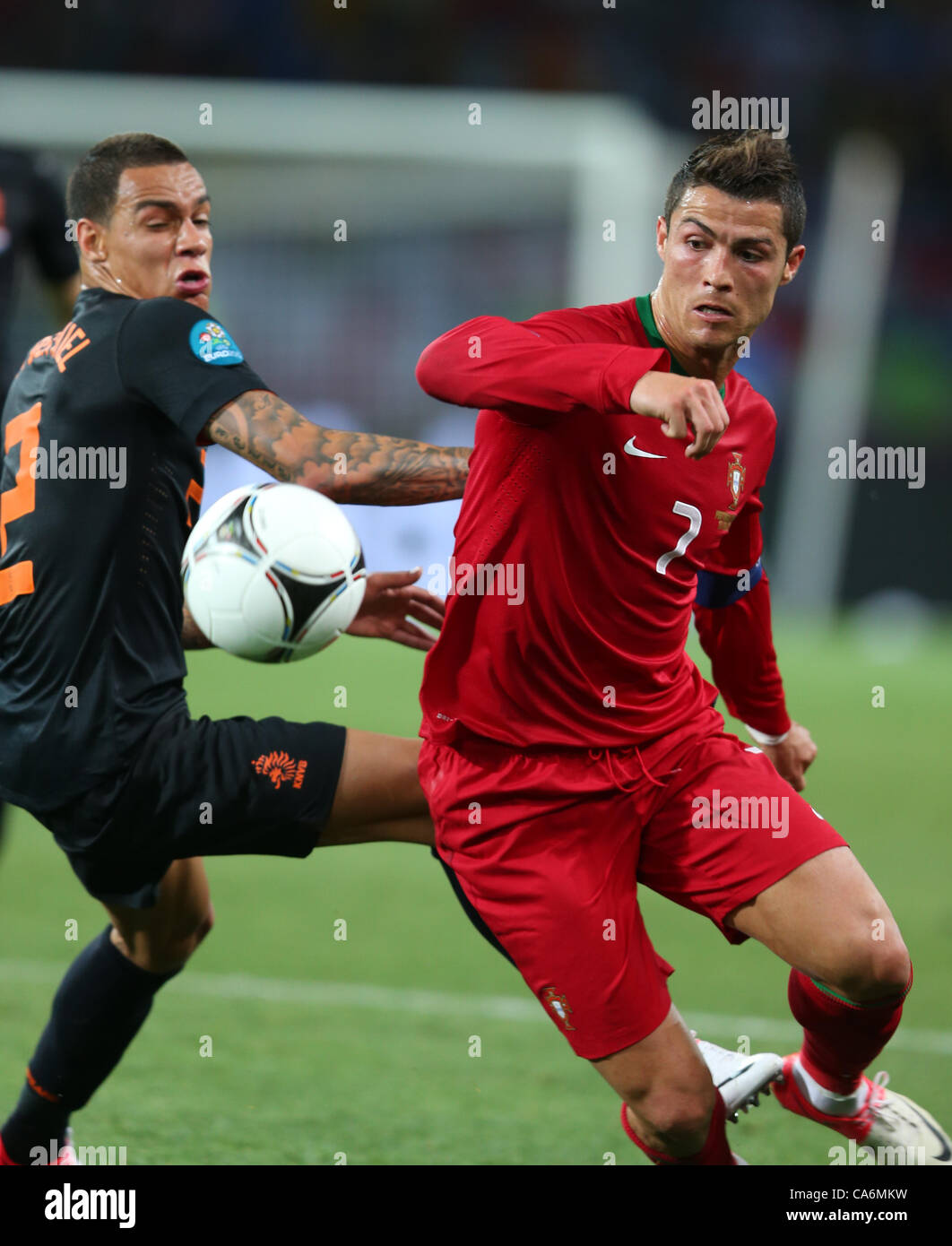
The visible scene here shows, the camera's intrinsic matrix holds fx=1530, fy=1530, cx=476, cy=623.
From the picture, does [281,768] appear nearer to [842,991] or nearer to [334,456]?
[334,456]

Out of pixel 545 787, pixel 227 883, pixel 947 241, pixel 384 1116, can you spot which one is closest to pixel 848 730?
pixel 227 883

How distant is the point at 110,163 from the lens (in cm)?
347

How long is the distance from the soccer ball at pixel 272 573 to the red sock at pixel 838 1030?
1.32 metres

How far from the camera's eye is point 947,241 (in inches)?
746

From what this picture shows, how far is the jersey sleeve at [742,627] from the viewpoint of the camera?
140 inches

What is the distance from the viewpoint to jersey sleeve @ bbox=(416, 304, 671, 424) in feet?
8.59

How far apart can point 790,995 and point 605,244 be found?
11.5 meters

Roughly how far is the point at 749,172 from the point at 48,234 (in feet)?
10.7

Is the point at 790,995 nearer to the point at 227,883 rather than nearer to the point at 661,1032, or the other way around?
the point at 661,1032

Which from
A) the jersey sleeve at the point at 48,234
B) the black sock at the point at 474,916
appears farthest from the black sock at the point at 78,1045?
the jersey sleeve at the point at 48,234
